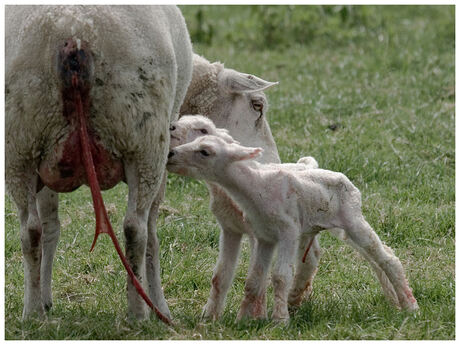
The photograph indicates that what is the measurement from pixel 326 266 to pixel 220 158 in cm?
169

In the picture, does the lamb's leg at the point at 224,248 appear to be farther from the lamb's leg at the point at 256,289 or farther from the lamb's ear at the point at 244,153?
the lamb's ear at the point at 244,153

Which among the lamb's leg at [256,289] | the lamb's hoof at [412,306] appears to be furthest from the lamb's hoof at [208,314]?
the lamb's hoof at [412,306]

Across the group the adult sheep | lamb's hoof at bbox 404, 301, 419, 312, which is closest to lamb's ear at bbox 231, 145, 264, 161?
the adult sheep

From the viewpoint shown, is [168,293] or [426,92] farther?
[426,92]

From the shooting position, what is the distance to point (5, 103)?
479 cm

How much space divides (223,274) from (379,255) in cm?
90

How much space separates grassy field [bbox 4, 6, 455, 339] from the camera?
520cm

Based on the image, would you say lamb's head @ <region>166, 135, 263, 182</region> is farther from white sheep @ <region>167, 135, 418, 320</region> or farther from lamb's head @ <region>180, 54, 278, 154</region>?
lamb's head @ <region>180, 54, 278, 154</region>

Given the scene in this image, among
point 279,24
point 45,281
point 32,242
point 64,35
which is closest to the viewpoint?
point 64,35

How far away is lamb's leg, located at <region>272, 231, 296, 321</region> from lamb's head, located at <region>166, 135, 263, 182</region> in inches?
19.5

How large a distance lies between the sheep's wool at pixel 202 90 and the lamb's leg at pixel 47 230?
106cm

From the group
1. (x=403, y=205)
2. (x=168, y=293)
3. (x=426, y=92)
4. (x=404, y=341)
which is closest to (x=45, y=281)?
(x=168, y=293)

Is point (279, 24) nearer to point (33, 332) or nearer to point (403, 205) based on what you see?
point (403, 205)

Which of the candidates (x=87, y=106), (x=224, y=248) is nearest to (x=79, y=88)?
(x=87, y=106)
